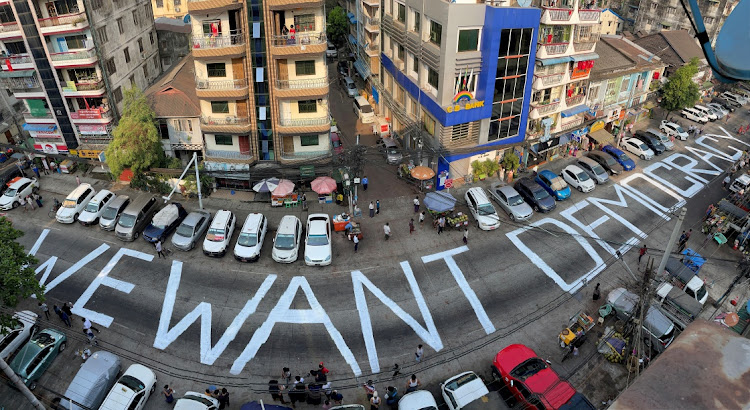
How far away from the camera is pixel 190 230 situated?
37.6 meters

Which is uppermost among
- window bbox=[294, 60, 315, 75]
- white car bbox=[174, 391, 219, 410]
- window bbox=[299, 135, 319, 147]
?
window bbox=[294, 60, 315, 75]

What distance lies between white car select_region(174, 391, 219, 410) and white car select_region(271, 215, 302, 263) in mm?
12001

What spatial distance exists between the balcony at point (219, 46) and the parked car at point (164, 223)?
12822 mm

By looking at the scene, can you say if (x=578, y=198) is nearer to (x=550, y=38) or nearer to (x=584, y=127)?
(x=584, y=127)

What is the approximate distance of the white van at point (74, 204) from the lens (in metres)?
39.9

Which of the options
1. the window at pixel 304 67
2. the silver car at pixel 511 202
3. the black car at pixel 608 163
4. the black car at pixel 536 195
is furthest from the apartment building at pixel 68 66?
the black car at pixel 608 163

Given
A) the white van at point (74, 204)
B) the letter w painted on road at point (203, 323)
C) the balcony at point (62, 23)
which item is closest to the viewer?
the letter w painted on road at point (203, 323)

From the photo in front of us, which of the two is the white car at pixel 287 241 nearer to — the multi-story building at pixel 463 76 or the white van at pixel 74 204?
the multi-story building at pixel 463 76

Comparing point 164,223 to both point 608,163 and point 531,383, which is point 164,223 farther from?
point 608,163

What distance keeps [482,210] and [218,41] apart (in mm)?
26008

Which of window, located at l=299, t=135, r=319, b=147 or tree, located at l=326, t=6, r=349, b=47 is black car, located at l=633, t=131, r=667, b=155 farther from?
tree, located at l=326, t=6, r=349, b=47

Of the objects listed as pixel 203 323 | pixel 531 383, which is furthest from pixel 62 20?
pixel 531 383

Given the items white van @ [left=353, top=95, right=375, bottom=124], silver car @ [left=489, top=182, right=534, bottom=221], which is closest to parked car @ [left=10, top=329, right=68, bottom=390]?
silver car @ [left=489, top=182, right=534, bottom=221]

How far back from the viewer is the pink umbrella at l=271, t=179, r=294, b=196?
40831 millimetres
